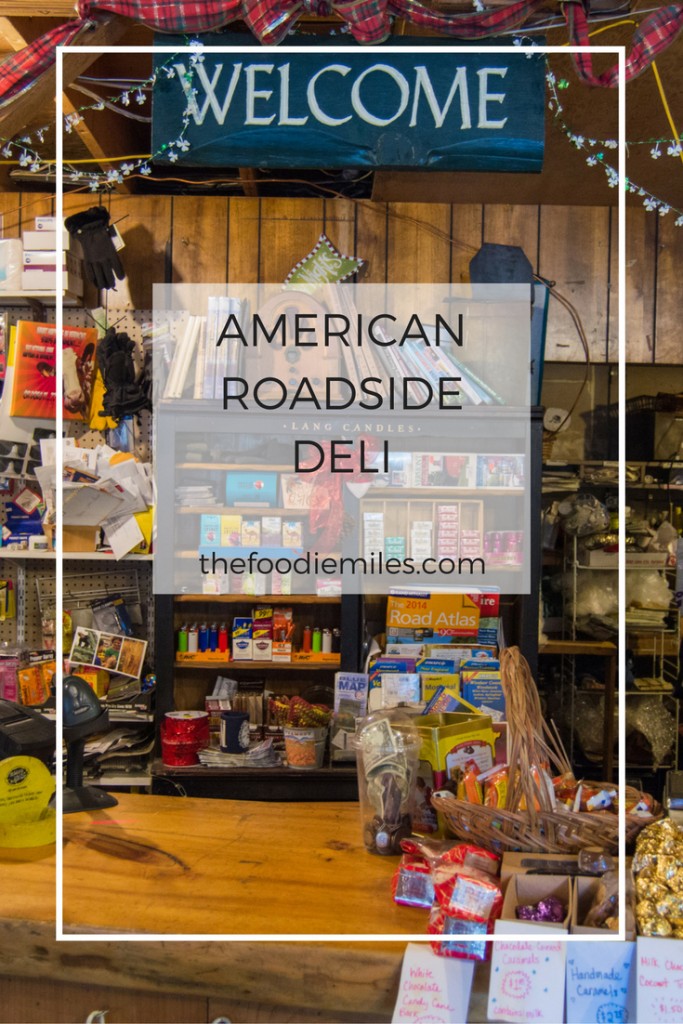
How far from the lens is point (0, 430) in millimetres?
4004

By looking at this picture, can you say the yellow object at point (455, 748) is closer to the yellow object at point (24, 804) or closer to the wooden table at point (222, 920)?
the wooden table at point (222, 920)

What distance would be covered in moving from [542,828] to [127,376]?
278 cm

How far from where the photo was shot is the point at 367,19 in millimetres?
2252

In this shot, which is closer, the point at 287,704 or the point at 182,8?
the point at 182,8

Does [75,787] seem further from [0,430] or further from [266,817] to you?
[0,430]

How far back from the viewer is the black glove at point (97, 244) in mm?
3891

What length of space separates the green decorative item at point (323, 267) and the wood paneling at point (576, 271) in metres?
0.87

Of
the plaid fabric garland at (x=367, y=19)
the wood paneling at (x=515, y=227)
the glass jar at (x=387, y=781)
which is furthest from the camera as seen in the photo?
the wood paneling at (x=515, y=227)

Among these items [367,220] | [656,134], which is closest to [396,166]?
[656,134]

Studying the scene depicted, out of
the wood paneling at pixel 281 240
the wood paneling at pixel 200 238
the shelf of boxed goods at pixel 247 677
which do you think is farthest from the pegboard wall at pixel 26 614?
the wood paneling at pixel 281 240

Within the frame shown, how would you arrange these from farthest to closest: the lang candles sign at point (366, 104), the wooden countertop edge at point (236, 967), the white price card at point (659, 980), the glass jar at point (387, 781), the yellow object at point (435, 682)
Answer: the yellow object at point (435, 682) → the lang candles sign at point (366, 104) → the glass jar at point (387, 781) → the wooden countertop edge at point (236, 967) → the white price card at point (659, 980)

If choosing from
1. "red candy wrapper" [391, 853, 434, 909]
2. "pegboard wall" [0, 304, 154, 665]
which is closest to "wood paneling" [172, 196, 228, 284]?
"pegboard wall" [0, 304, 154, 665]

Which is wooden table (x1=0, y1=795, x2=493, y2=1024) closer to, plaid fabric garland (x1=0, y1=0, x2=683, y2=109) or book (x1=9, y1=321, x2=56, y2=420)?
plaid fabric garland (x1=0, y1=0, x2=683, y2=109)

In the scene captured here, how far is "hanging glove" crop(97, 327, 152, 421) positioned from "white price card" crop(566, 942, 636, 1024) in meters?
2.98
